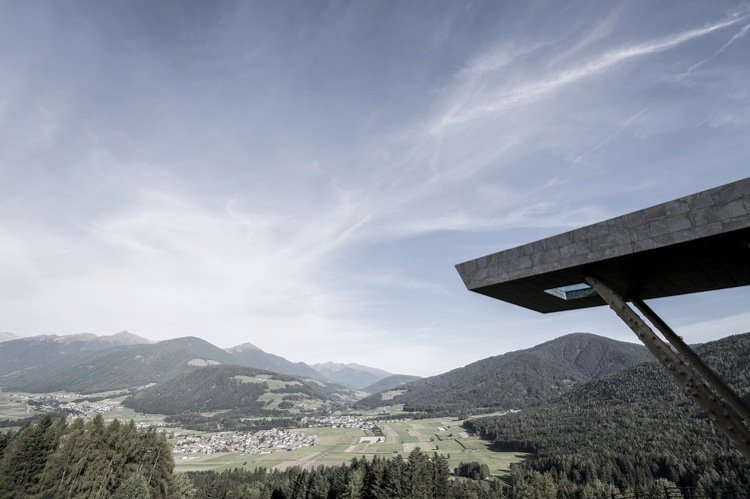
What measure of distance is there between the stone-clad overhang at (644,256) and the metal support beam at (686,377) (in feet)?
3.47

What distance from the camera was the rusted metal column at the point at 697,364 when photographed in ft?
30.4

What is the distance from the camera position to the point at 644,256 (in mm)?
10000

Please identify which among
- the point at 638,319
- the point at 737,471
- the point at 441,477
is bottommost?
the point at 737,471

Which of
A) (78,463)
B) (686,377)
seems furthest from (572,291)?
(78,463)

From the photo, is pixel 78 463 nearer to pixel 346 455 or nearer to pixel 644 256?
pixel 644 256

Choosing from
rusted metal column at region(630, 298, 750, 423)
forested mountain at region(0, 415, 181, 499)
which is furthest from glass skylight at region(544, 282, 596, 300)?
forested mountain at region(0, 415, 181, 499)

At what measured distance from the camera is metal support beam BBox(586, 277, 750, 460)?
8.70 m

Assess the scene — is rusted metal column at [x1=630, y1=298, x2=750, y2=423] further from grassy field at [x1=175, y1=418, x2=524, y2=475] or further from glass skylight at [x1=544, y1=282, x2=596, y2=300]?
grassy field at [x1=175, y1=418, x2=524, y2=475]

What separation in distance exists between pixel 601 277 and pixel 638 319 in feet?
5.36

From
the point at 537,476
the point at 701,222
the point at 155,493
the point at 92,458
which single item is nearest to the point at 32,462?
the point at 92,458

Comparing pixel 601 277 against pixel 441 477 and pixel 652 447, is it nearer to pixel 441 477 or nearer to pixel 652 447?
pixel 441 477

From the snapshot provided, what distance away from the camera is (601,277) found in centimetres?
1170

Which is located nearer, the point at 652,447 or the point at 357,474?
the point at 357,474

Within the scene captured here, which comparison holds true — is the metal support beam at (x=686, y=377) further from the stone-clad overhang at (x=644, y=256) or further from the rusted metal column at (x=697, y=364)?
the stone-clad overhang at (x=644, y=256)
